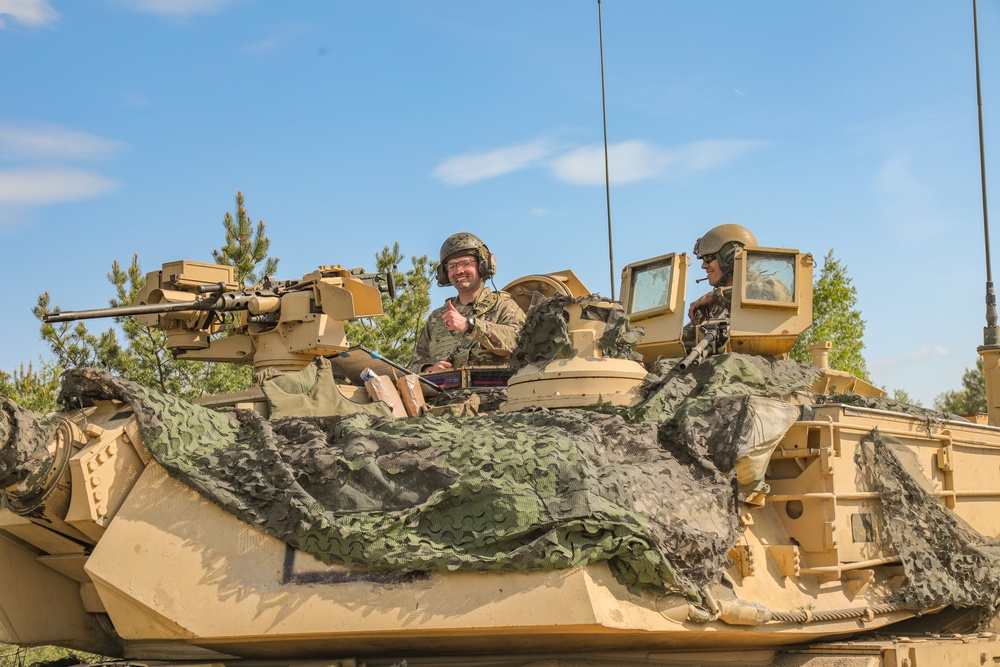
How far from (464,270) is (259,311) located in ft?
7.06

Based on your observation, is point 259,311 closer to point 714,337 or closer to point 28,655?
point 714,337

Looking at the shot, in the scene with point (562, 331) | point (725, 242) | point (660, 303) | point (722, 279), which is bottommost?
point (562, 331)

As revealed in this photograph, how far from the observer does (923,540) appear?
802 centimetres

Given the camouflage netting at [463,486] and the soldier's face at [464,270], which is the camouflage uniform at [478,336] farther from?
the camouflage netting at [463,486]

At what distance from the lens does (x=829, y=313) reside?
24484 mm

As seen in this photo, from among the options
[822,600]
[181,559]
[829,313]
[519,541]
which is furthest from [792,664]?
[829,313]

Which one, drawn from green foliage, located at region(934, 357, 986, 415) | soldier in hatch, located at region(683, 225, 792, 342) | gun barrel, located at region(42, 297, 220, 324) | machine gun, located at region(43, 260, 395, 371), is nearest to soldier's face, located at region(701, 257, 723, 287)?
soldier in hatch, located at region(683, 225, 792, 342)

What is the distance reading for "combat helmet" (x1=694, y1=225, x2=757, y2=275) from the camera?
1052 cm

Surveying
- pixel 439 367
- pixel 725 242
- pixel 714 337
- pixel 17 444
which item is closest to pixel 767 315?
pixel 714 337

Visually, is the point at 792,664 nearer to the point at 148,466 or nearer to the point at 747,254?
the point at 747,254

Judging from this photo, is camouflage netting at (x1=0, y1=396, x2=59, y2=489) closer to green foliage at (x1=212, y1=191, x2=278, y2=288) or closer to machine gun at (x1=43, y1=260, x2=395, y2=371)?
machine gun at (x1=43, y1=260, x2=395, y2=371)

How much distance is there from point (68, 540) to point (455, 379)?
304cm

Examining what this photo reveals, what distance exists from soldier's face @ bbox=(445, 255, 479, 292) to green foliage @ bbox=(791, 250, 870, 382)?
15.5 m

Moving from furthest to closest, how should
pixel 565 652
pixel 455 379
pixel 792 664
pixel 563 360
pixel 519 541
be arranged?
pixel 455 379
pixel 563 360
pixel 792 664
pixel 565 652
pixel 519 541
